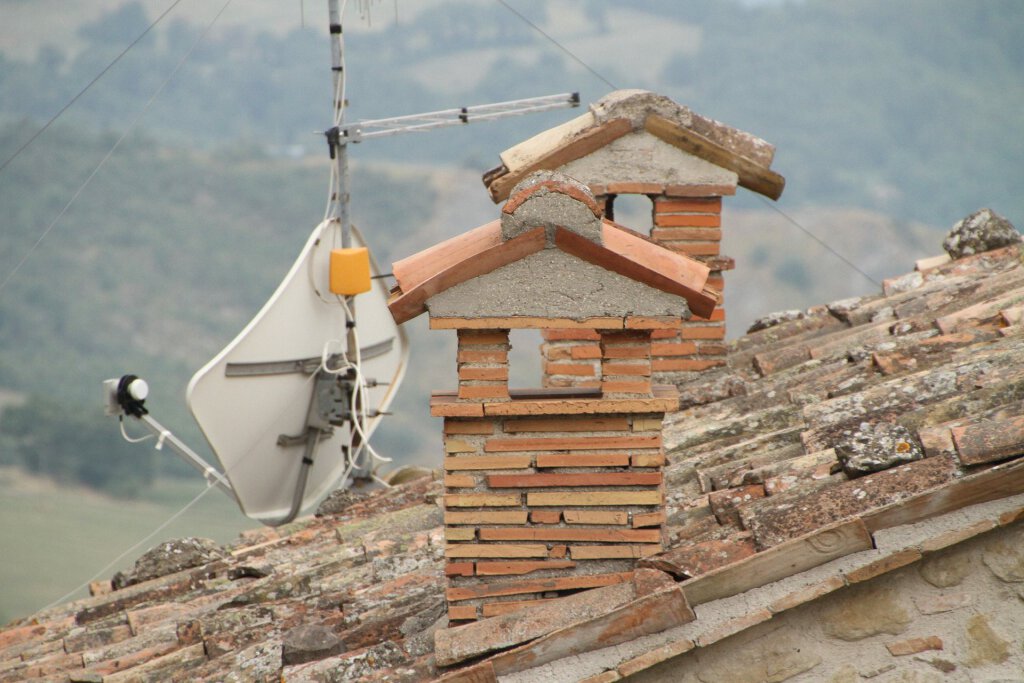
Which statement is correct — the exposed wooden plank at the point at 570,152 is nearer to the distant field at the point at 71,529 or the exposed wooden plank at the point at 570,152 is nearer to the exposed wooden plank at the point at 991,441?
the exposed wooden plank at the point at 991,441

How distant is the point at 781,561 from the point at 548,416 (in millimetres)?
1166

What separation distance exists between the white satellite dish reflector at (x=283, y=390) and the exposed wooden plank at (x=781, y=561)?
7602 mm

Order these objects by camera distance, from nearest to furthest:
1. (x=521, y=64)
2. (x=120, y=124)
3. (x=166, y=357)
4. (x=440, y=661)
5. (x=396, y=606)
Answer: (x=440, y=661) → (x=396, y=606) → (x=166, y=357) → (x=120, y=124) → (x=521, y=64)

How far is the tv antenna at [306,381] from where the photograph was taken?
12172 millimetres

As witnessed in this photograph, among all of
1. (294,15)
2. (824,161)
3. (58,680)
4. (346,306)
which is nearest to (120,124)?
(294,15)

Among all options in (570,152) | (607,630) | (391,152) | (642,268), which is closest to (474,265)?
(642,268)

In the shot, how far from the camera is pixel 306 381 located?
12.8 metres

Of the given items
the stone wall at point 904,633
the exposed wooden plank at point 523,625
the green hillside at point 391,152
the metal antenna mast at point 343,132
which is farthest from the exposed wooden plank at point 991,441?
the green hillside at point 391,152

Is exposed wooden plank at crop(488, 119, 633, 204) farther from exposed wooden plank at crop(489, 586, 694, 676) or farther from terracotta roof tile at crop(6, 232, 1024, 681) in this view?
exposed wooden plank at crop(489, 586, 694, 676)

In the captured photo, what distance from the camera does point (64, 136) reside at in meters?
91.6

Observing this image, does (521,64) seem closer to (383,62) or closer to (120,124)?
(383,62)

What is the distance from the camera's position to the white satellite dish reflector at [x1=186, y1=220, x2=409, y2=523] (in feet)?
39.7

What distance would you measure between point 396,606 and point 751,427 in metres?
2.21

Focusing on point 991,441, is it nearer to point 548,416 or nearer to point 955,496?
point 955,496
